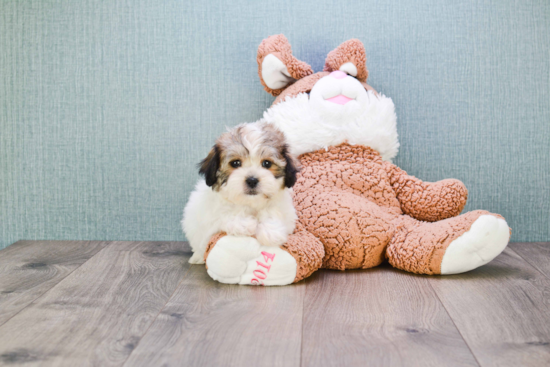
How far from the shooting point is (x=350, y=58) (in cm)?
191

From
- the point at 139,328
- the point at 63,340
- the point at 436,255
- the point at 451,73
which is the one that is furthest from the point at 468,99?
the point at 63,340

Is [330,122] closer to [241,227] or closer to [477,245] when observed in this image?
[241,227]

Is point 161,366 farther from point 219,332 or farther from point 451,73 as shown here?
point 451,73

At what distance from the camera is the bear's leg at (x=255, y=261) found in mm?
1521

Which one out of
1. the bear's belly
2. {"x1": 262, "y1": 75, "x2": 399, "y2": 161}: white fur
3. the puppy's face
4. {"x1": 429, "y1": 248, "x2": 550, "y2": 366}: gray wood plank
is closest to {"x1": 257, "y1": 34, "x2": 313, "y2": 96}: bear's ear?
{"x1": 262, "y1": 75, "x2": 399, "y2": 161}: white fur

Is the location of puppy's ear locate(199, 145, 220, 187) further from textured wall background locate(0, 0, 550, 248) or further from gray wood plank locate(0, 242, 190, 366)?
textured wall background locate(0, 0, 550, 248)


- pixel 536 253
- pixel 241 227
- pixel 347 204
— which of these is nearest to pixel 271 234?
pixel 241 227

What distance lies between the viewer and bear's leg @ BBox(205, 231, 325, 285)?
1.52 metres

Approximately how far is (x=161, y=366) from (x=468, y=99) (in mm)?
1823

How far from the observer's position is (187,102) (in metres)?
2.16

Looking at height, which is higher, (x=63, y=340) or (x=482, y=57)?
(x=482, y=57)

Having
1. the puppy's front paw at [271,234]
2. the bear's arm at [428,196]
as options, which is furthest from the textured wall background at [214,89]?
the puppy's front paw at [271,234]

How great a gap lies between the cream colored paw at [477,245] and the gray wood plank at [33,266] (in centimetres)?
143

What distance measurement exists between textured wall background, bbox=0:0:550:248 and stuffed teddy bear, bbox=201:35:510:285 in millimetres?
263
